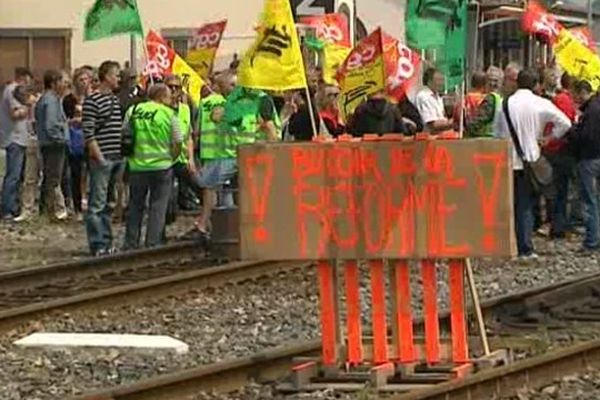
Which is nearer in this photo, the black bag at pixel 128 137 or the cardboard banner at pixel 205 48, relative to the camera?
the black bag at pixel 128 137

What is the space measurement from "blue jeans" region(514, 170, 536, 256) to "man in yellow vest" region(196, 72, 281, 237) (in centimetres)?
249

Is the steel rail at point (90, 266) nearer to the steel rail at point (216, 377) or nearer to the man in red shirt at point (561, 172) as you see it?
the man in red shirt at point (561, 172)

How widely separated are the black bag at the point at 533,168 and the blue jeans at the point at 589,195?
615mm

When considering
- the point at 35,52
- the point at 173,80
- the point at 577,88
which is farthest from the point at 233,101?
the point at 35,52

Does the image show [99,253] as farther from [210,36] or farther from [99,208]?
[210,36]

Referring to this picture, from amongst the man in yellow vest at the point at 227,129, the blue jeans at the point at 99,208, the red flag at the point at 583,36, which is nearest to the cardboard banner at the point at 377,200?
the man in yellow vest at the point at 227,129

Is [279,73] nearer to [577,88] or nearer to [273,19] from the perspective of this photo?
[273,19]

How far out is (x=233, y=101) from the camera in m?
18.7

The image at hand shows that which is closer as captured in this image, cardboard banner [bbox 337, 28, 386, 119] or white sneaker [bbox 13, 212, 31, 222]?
cardboard banner [bbox 337, 28, 386, 119]

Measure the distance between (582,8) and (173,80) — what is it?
31.2 metres

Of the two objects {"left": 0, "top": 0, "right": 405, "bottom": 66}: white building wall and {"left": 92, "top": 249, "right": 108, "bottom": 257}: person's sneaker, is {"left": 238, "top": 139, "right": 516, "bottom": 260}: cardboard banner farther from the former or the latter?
{"left": 0, "top": 0, "right": 405, "bottom": 66}: white building wall

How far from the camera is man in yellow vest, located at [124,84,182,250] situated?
18469 mm

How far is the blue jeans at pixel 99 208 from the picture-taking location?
18922 millimetres

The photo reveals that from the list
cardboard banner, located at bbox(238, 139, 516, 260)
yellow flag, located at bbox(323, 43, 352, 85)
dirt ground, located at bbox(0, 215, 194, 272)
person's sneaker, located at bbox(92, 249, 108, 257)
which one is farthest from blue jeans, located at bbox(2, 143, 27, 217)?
cardboard banner, located at bbox(238, 139, 516, 260)
